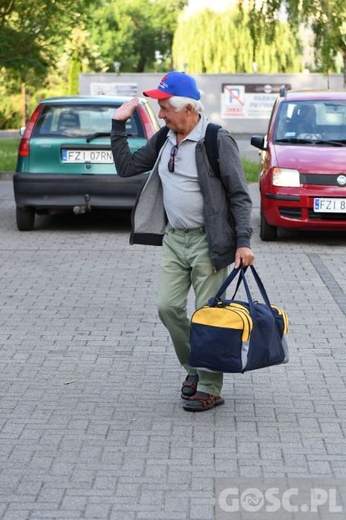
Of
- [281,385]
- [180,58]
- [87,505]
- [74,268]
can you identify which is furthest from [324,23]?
[180,58]

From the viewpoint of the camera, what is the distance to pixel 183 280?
6.38 metres

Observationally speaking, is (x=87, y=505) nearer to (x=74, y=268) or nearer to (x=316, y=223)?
(x=74, y=268)

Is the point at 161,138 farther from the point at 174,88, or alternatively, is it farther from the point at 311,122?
the point at 311,122

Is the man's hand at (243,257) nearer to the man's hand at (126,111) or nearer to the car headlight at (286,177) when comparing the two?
the man's hand at (126,111)

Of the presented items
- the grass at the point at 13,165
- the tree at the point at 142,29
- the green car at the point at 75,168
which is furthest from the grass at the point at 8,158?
the tree at the point at 142,29

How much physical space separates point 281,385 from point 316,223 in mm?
5967

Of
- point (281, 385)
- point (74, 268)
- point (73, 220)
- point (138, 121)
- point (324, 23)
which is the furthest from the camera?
point (324, 23)

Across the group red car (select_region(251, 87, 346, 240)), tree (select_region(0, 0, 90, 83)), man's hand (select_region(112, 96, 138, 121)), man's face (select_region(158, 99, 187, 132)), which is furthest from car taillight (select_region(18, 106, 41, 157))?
tree (select_region(0, 0, 90, 83))

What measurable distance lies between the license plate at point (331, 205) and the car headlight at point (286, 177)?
0.32 metres

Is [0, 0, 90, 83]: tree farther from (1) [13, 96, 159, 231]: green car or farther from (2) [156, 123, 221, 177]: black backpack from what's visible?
(2) [156, 123, 221, 177]: black backpack

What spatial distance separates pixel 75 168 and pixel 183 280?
7178 mm

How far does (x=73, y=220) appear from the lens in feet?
49.6

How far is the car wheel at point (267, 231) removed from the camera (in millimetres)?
13238

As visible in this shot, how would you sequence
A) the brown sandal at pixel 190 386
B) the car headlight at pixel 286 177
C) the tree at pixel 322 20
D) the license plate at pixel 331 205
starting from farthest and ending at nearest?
the tree at pixel 322 20 < the car headlight at pixel 286 177 < the license plate at pixel 331 205 < the brown sandal at pixel 190 386
